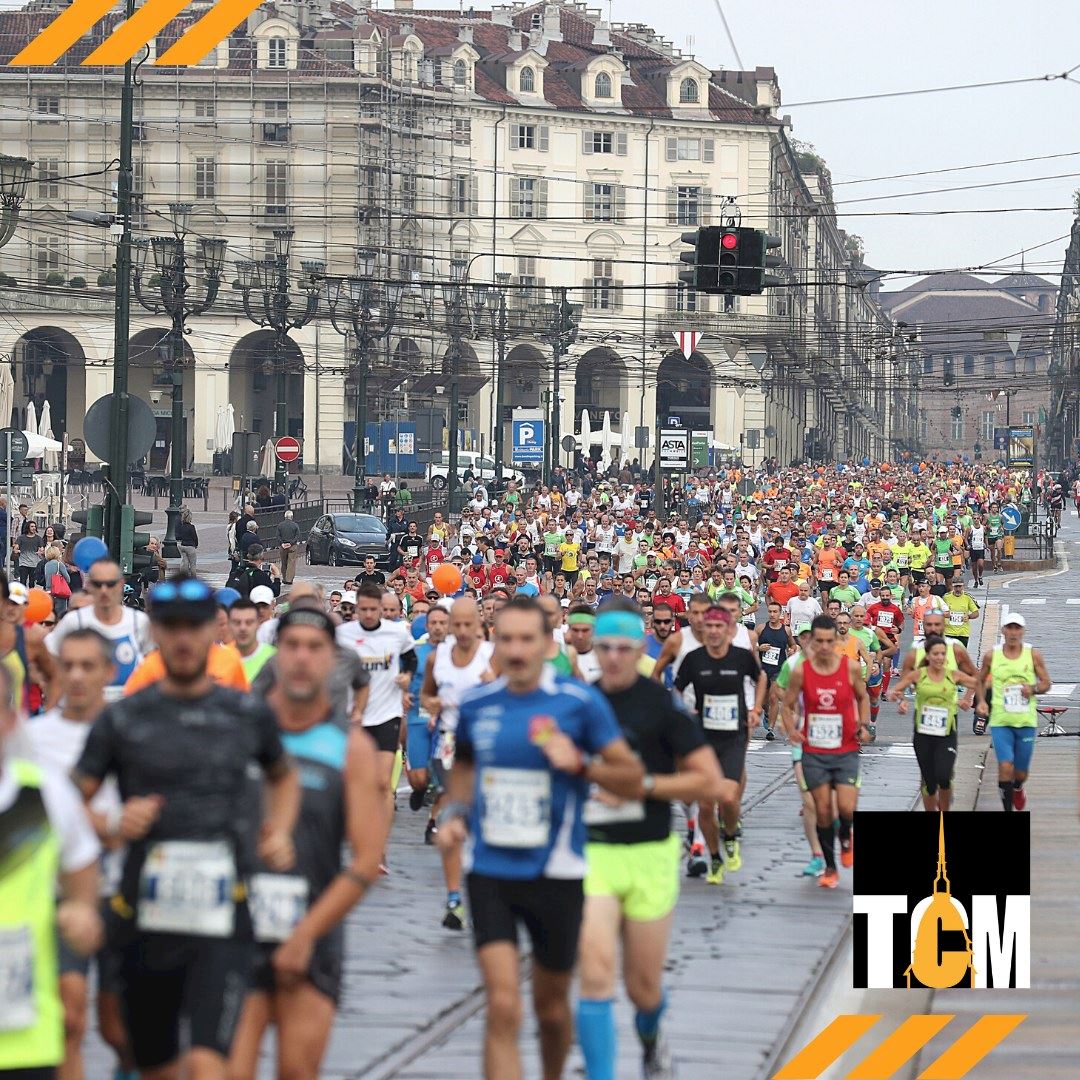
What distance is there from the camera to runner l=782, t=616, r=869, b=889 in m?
13.5

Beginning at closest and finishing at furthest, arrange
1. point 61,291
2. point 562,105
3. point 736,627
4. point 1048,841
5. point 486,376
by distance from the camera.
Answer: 1. point 736,627
2. point 1048,841
3. point 61,291
4. point 486,376
5. point 562,105

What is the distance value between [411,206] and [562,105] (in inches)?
659

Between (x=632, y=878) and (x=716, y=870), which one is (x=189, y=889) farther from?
(x=716, y=870)

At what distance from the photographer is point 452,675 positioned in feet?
42.2

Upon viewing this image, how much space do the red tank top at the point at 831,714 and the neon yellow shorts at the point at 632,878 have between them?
5604mm

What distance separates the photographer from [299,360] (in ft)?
267

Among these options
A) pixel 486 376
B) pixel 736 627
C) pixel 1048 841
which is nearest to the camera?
pixel 736 627

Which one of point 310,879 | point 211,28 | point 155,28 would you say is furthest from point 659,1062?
point 155,28

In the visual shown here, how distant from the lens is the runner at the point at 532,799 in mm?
7070

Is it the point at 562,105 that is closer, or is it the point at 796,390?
the point at 562,105

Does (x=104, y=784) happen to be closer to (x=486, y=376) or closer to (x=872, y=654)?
(x=872, y=654)

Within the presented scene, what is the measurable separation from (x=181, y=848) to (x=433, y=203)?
9283 cm

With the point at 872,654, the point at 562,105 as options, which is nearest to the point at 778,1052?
the point at 872,654

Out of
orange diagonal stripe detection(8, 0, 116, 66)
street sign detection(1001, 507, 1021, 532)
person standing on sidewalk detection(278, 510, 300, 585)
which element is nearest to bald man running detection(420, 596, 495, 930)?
orange diagonal stripe detection(8, 0, 116, 66)
